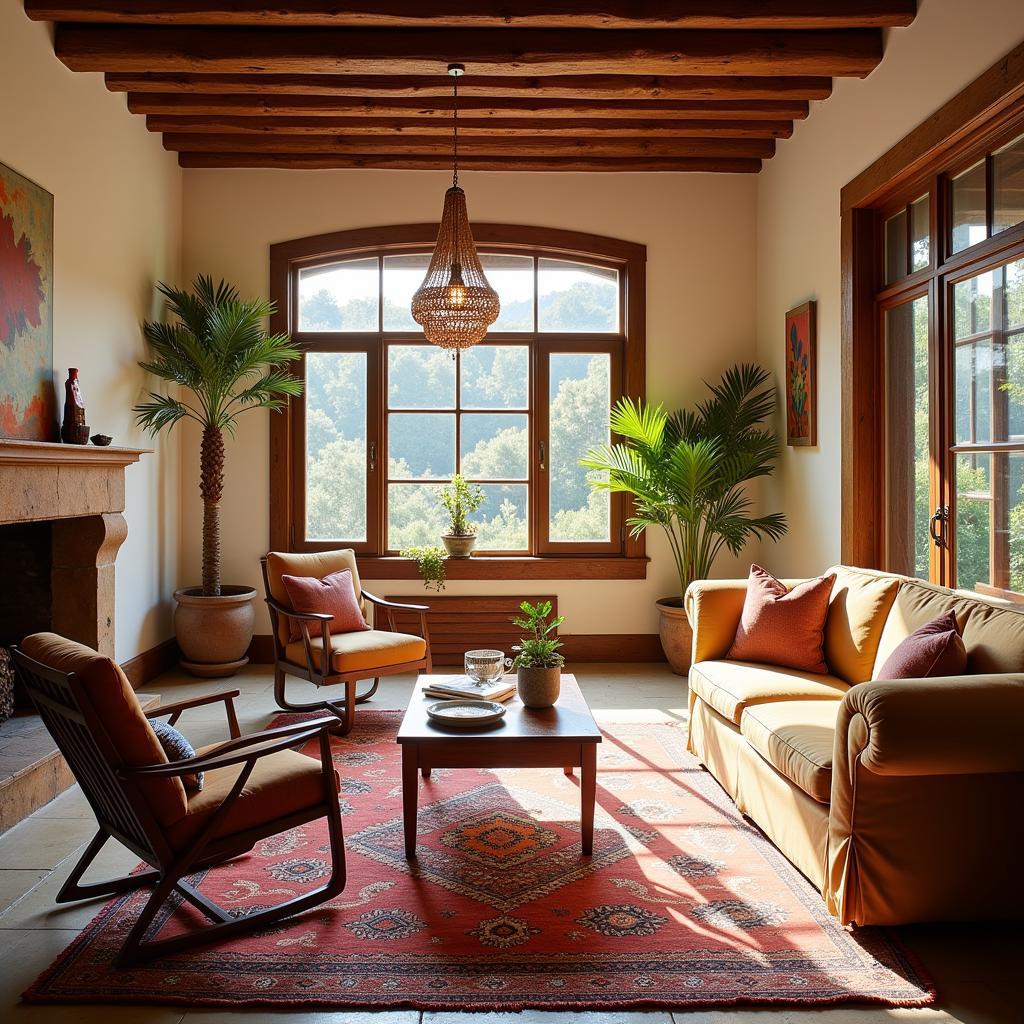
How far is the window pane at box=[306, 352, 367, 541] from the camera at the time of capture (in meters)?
6.52

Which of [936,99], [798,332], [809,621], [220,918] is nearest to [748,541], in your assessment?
[798,332]

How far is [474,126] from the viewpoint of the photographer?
568cm

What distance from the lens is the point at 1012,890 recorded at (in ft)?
8.41

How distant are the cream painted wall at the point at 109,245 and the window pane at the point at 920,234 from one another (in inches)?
170

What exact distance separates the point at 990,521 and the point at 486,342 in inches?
149

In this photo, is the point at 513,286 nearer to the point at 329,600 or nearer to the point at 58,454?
the point at 329,600

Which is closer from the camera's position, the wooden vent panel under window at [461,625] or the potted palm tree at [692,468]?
the potted palm tree at [692,468]

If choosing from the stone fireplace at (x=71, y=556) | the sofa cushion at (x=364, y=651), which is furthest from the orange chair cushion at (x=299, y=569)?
the stone fireplace at (x=71, y=556)

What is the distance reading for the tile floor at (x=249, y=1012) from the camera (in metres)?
2.19

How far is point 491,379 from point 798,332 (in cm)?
218

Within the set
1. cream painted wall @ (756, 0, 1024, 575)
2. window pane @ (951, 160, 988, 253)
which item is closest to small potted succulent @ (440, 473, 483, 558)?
cream painted wall @ (756, 0, 1024, 575)

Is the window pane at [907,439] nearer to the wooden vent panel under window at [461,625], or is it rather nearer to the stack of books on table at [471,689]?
Answer: the stack of books on table at [471,689]

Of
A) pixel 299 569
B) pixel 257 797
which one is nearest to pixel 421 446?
pixel 299 569

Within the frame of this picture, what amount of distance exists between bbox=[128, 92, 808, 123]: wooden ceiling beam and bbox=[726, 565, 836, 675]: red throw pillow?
10.1ft
